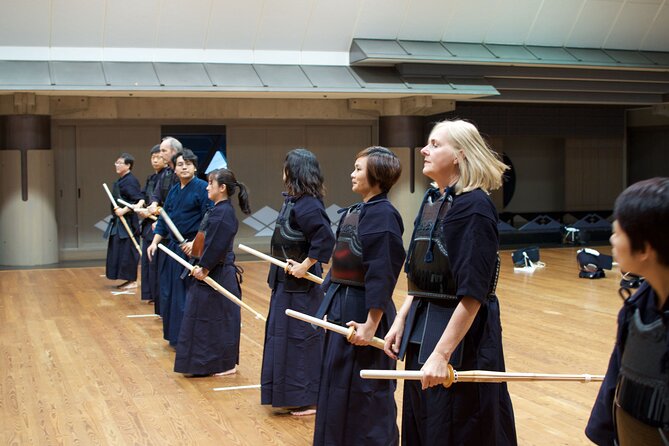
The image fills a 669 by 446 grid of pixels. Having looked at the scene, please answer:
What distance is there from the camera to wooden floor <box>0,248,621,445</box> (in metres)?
5.40

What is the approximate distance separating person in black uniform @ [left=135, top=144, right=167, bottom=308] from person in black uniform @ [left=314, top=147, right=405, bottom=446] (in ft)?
17.0

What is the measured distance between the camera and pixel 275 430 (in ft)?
17.8

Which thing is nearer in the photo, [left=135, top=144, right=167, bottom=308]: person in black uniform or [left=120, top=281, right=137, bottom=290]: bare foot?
[left=135, top=144, right=167, bottom=308]: person in black uniform

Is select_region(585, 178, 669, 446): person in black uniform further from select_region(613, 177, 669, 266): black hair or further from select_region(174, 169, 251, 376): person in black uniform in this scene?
select_region(174, 169, 251, 376): person in black uniform

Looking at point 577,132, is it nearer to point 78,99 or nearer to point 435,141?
point 78,99

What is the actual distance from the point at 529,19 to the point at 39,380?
12358mm

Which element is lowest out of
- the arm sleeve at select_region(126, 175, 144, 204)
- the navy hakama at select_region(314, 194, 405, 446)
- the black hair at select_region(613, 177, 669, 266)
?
the navy hakama at select_region(314, 194, 405, 446)

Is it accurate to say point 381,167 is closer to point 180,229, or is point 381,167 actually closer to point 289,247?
point 289,247

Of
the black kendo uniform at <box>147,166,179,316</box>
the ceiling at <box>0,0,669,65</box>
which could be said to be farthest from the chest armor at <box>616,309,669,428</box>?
the ceiling at <box>0,0,669,65</box>

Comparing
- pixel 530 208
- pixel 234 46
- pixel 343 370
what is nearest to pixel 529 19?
pixel 234 46

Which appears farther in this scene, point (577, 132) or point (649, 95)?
point (577, 132)

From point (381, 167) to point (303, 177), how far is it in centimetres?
140

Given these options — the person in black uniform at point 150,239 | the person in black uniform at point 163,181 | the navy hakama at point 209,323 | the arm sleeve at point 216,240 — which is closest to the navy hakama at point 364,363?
the arm sleeve at point 216,240

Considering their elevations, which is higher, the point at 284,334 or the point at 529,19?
the point at 529,19
